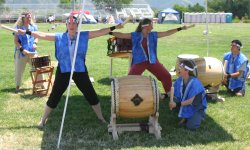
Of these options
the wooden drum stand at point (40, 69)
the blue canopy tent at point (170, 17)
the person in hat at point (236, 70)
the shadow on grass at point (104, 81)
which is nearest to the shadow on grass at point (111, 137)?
the wooden drum stand at point (40, 69)

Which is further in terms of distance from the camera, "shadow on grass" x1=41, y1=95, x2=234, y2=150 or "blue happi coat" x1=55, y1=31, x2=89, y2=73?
"blue happi coat" x1=55, y1=31, x2=89, y2=73

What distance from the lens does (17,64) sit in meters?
9.63

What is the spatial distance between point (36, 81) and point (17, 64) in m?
0.65

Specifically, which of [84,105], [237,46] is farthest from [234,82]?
[84,105]

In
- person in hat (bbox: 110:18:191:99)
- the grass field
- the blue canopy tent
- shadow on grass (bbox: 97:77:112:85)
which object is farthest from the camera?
the blue canopy tent

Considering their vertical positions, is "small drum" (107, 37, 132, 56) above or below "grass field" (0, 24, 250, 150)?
above

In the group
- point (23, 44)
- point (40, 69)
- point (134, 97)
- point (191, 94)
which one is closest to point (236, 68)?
point (191, 94)

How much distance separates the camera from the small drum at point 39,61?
911cm

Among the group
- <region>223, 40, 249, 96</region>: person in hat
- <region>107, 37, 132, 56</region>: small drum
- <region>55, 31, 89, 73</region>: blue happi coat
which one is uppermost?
<region>55, 31, 89, 73</region>: blue happi coat

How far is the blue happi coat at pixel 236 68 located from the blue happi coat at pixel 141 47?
227 cm

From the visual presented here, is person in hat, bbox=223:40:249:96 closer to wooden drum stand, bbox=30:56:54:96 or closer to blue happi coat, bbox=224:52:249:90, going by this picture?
blue happi coat, bbox=224:52:249:90

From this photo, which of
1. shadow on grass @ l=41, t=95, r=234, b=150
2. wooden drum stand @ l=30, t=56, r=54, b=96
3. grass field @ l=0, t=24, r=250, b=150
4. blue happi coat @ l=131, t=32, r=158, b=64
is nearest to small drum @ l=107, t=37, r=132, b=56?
grass field @ l=0, t=24, r=250, b=150

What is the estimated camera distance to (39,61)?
9.19 metres

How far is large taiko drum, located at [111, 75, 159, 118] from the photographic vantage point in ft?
20.5
